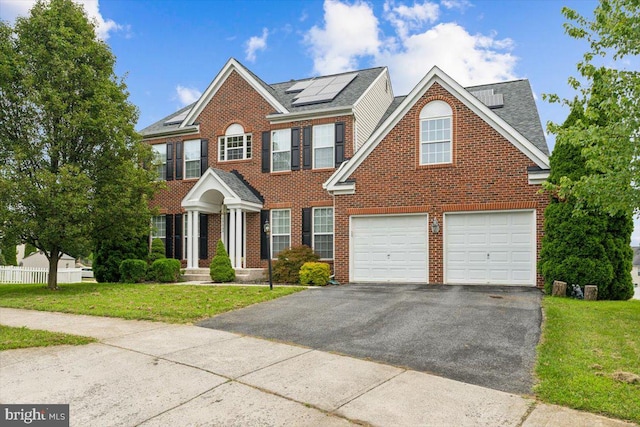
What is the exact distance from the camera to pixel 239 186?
1781cm

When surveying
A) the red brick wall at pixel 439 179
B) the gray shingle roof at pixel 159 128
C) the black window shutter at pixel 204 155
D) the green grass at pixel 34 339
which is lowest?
the green grass at pixel 34 339

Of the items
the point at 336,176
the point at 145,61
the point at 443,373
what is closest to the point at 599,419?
the point at 443,373

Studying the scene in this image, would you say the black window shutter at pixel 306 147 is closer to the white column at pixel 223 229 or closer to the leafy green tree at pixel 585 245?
the white column at pixel 223 229

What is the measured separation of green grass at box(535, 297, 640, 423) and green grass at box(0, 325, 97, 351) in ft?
21.2

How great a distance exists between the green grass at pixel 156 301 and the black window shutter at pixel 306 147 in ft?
19.7

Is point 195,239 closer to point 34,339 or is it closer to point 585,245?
point 34,339

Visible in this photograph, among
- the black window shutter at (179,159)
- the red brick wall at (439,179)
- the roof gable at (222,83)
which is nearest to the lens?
the red brick wall at (439,179)

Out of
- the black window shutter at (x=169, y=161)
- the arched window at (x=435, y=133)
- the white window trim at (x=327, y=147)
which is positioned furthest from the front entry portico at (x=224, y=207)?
the arched window at (x=435, y=133)

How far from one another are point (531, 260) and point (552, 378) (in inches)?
355

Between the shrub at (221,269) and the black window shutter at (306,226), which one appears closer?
the shrub at (221,269)

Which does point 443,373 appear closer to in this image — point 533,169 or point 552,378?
point 552,378

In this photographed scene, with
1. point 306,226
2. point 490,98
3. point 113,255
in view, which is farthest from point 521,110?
point 113,255

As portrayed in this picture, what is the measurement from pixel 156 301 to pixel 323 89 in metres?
11.8

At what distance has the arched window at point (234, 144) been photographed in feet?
61.9
